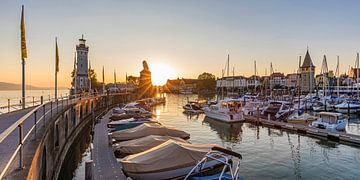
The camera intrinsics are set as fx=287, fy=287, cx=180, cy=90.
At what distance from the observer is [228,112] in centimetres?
4962

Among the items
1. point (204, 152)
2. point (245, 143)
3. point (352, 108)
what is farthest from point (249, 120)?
point (204, 152)

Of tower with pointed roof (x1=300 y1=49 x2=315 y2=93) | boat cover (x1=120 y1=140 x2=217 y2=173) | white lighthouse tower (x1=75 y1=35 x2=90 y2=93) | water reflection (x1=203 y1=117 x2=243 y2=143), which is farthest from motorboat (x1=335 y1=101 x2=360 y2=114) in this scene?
tower with pointed roof (x1=300 y1=49 x2=315 y2=93)

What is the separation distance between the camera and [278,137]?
35344 mm

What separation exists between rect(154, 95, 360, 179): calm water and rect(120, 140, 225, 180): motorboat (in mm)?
7010

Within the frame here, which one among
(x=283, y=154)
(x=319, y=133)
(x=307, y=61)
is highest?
(x=307, y=61)

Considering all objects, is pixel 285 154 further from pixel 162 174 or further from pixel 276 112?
pixel 276 112

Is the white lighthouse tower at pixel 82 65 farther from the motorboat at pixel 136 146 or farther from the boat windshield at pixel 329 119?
the motorboat at pixel 136 146

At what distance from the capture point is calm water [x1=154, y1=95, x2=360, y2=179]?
21.1 meters

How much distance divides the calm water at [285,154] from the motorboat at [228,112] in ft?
23.3

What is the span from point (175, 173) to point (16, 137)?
752 cm

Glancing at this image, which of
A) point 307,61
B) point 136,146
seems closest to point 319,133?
point 136,146

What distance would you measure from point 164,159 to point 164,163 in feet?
0.67

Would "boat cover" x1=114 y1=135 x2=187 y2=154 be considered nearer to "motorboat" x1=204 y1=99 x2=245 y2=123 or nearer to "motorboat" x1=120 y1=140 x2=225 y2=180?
"motorboat" x1=120 y1=140 x2=225 y2=180

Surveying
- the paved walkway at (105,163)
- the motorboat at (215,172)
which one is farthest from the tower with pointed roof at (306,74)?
the motorboat at (215,172)
